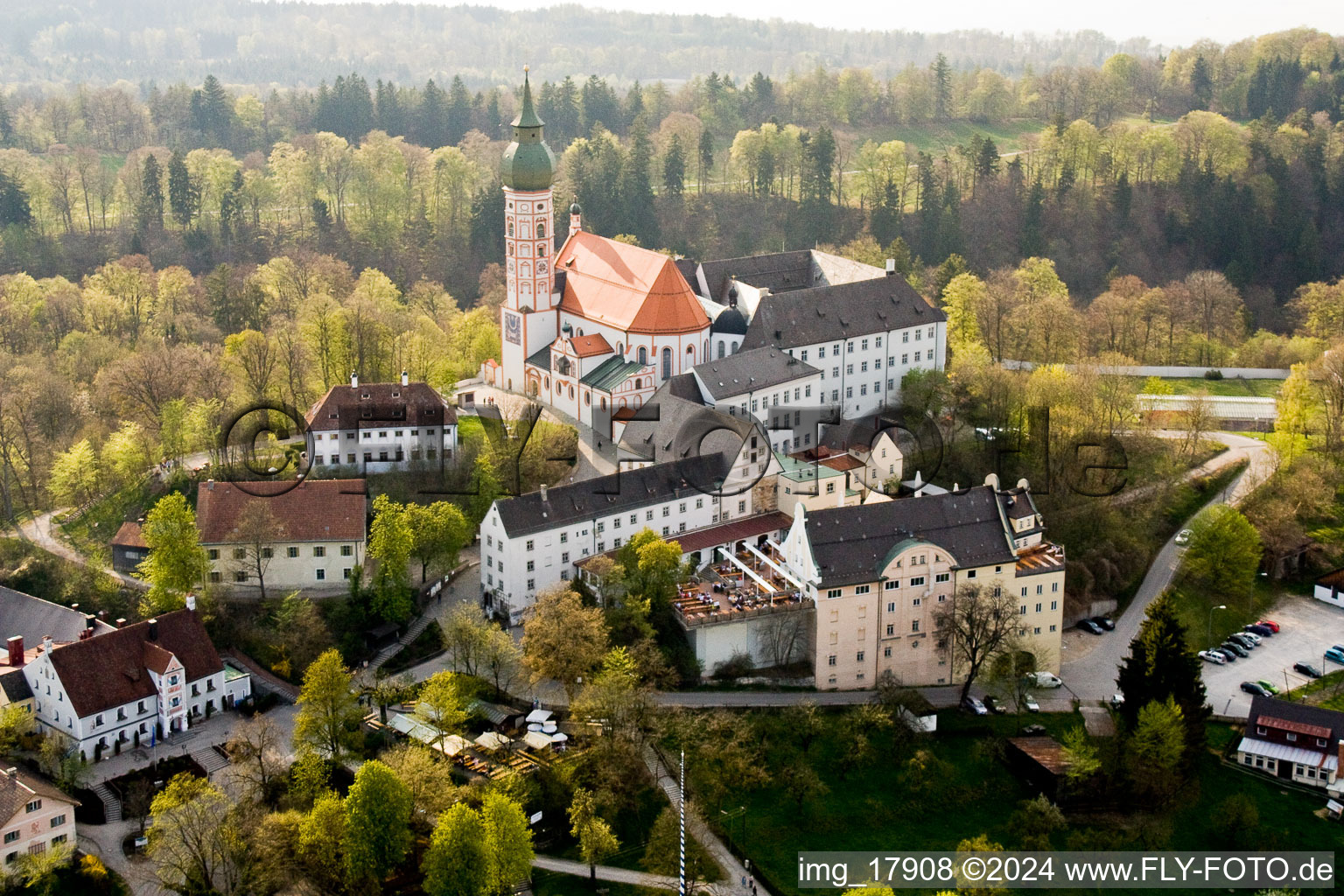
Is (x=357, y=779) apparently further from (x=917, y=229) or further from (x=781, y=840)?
(x=917, y=229)

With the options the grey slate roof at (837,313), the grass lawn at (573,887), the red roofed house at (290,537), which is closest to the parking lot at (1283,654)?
the grey slate roof at (837,313)

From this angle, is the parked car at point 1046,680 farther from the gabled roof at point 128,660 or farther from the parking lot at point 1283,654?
the gabled roof at point 128,660

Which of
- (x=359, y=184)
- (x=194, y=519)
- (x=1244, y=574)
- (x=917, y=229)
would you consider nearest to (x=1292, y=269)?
(x=917, y=229)

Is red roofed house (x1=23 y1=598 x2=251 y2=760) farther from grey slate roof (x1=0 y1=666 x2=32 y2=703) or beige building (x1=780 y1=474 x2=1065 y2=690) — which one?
beige building (x1=780 y1=474 x2=1065 y2=690)

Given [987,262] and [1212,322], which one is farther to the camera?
[987,262]

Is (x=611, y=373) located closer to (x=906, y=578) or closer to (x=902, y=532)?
(x=902, y=532)

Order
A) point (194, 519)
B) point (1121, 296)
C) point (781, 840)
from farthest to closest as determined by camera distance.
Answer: point (1121, 296) → point (194, 519) → point (781, 840)

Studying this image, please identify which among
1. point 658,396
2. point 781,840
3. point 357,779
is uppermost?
point 658,396

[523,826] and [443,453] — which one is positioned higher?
[443,453]
